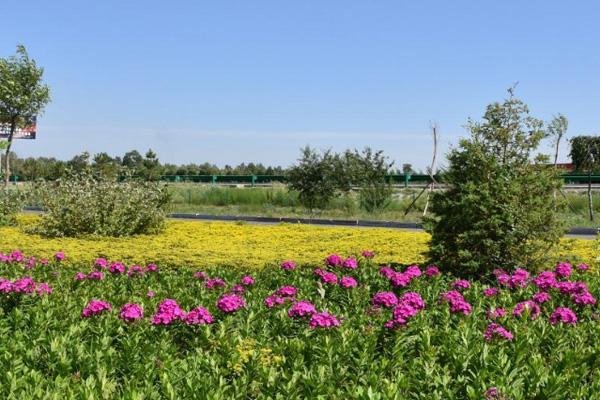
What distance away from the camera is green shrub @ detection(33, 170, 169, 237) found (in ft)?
42.7

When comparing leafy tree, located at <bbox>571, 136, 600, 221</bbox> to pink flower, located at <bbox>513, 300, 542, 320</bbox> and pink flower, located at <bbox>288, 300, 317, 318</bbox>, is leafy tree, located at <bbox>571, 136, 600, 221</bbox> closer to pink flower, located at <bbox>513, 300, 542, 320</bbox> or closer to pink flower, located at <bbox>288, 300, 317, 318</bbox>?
pink flower, located at <bbox>513, 300, 542, 320</bbox>

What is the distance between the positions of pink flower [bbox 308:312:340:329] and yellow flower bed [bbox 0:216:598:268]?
4.00 meters

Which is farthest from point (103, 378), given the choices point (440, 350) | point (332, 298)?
point (332, 298)

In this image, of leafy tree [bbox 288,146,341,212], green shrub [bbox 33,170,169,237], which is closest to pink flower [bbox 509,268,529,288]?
green shrub [bbox 33,170,169,237]

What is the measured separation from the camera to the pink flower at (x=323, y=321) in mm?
4463

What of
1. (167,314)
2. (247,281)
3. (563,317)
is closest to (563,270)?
(563,317)

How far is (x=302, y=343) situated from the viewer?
4219mm

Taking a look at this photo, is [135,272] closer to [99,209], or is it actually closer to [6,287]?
[6,287]

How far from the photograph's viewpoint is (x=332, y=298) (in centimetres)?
619

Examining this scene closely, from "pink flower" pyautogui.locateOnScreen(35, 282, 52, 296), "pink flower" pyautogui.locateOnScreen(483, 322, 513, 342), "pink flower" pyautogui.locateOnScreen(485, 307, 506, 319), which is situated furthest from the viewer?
"pink flower" pyautogui.locateOnScreen(35, 282, 52, 296)

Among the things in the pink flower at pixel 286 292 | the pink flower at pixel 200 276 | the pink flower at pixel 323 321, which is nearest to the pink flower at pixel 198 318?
the pink flower at pixel 323 321

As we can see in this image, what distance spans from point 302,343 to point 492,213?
417 cm

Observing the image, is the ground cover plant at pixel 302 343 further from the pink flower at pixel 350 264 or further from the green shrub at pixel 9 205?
the green shrub at pixel 9 205

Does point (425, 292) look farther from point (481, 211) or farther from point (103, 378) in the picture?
point (103, 378)
